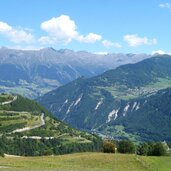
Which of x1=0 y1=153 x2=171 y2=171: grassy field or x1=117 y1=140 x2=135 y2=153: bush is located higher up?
x1=0 y1=153 x2=171 y2=171: grassy field

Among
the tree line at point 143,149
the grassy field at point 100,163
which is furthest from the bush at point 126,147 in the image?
the grassy field at point 100,163

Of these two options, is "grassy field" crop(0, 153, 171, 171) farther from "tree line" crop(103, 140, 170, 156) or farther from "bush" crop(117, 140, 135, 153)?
"bush" crop(117, 140, 135, 153)

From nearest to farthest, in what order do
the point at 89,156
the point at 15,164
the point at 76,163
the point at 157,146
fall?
the point at 15,164, the point at 76,163, the point at 89,156, the point at 157,146

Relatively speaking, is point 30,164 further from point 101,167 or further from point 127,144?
point 127,144

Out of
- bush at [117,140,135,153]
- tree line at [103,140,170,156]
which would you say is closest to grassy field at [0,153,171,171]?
tree line at [103,140,170,156]

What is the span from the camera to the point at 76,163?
332 feet

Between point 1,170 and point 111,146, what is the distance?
236 ft

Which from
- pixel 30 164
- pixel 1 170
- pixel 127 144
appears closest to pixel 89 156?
pixel 30 164

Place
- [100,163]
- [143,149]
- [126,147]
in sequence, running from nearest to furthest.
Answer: [100,163], [143,149], [126,147]

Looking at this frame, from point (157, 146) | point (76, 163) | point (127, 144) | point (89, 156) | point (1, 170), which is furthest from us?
point (127, 144)

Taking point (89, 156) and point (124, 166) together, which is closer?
point (124, 166)

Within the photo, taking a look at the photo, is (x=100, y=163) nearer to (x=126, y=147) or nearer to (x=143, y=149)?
(x=143, y=149)

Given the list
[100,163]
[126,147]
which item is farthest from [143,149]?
[100,163]

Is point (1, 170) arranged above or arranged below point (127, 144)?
above
